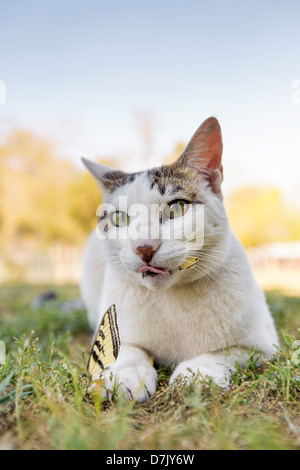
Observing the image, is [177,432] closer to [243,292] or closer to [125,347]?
[125,347]

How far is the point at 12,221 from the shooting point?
1475 cm

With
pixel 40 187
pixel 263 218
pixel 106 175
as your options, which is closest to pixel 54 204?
pixel 40 187

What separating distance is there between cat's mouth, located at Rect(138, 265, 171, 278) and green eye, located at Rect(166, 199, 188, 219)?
242 mm

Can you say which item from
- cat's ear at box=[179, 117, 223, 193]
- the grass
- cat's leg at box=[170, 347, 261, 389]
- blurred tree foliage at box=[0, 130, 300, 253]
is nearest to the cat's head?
cat's ear at box=[179, 117, 223, 193]

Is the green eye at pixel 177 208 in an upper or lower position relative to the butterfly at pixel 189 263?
upper

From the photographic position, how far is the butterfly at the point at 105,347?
1265 mm

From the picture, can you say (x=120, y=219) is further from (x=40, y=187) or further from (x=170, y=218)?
(x=40, y=187)

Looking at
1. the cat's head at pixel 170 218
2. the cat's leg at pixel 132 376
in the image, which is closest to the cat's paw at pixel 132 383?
the cat's leg at pixel 132 376

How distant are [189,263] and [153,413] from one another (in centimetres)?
53

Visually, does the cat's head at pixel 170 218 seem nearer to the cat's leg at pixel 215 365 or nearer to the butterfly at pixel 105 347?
the butterfly at pixel 105 347

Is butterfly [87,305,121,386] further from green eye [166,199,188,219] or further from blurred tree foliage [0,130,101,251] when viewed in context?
blurred tree foliage [0,130,101,251]

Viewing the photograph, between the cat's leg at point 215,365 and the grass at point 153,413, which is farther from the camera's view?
the cat's leg at point 215,365

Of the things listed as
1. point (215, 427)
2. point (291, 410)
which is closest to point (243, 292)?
point (291, 410)

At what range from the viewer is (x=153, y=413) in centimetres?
113
